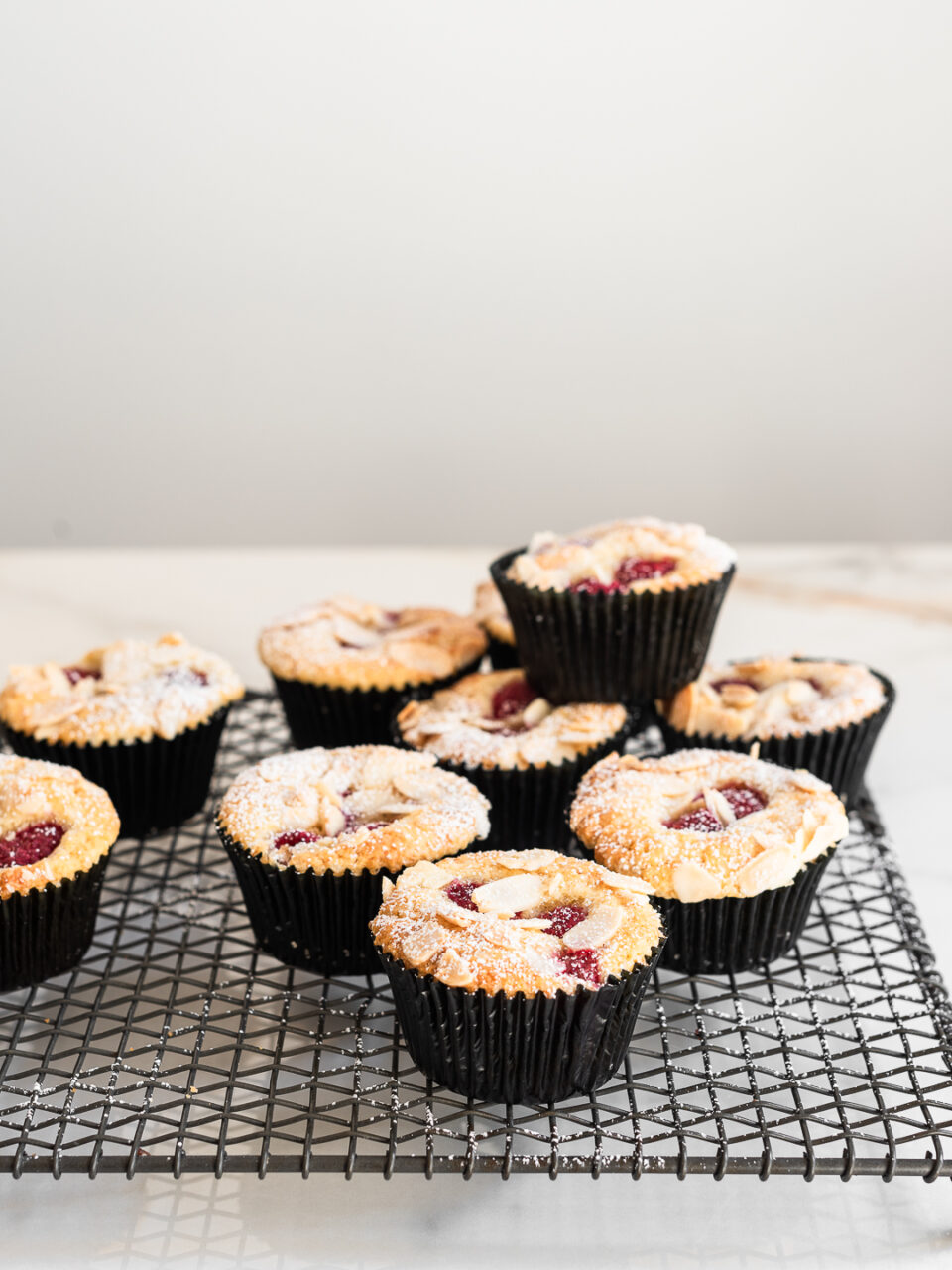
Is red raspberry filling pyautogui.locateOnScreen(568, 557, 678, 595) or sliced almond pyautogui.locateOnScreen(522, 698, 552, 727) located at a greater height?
red raspberry filling pyautogui.locateOnScreen(568, 557, 678, 595)

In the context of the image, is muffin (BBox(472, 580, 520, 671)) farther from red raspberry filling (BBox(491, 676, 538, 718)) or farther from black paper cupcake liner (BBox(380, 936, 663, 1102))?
black paper cupcake liner (BBox(380, 936, 663, 1102))

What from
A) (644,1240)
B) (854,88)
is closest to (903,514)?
(854,88)

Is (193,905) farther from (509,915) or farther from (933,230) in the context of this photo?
(933,230)

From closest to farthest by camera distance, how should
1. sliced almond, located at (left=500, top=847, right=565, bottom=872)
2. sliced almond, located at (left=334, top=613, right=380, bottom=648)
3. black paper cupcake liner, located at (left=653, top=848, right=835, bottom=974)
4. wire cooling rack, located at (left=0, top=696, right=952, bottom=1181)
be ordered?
wire cooling rack, located at (left=0, top=696, right=952, bottom=1181)
sliced almond, located at (left=500, top=847, right=565, bottom=872)
black paper cupcake liner, located at (left=653, top=848, right=835, bottom=974)
sliced almond, located at (left=334, top=613, right=380, bottom=648)

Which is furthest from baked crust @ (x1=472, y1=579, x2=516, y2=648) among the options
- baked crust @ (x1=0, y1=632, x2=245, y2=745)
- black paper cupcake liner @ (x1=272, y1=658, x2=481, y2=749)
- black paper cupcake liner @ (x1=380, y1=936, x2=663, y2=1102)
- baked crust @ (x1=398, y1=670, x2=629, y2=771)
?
black paper cupcake liner @ (x1=380, y1=936, x2=663, y2=1102)

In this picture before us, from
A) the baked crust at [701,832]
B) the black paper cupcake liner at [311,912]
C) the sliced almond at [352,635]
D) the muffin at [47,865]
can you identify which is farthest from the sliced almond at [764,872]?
the sliced almond at [352,635]

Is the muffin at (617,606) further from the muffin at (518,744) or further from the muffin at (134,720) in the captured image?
the muffin at (134,720)
